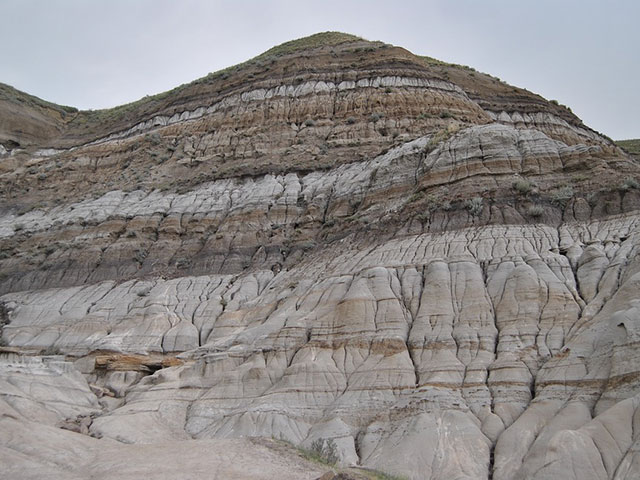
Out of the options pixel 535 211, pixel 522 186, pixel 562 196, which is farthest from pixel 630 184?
pixel 522 186

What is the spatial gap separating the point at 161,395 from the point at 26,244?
26685 millimetres

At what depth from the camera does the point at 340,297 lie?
21.9 meters

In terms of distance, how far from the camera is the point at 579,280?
1836 cm

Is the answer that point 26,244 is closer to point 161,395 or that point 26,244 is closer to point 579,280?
point 161,395

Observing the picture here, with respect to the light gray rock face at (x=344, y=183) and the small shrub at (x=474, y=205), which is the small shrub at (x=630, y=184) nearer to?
the light gray rock face at (x=344, y=183)

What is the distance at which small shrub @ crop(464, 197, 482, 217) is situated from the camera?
78.4ft

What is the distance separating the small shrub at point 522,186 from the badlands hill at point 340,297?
114 mm

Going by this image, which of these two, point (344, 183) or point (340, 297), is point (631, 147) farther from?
point (340, 297)

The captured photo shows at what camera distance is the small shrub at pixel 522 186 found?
77.3ft

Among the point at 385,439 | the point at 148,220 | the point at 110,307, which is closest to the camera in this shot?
the point at 385,439

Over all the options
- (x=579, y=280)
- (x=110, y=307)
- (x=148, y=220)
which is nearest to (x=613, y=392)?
(x=579, y=280)

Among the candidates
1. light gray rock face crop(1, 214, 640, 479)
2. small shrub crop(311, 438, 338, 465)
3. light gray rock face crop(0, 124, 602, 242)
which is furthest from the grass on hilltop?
small shrub crop(311, 438, 338, 465)

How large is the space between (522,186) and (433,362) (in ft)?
33.8

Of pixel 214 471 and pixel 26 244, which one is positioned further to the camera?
pixel 26 244
